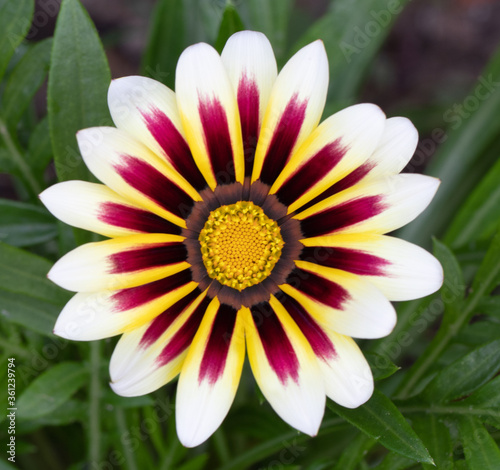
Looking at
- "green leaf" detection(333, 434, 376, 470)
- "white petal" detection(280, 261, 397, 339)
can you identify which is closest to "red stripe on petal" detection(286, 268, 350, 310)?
"white petal" detection(280, 261, 397, 339)

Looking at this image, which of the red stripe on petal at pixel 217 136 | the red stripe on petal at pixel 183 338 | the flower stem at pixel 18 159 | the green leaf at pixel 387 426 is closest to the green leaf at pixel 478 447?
the green leaf at pixel 387 426

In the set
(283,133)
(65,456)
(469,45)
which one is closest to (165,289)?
(283,133)

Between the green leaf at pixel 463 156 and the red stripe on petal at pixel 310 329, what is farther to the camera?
the green leaf at pixel 463 156

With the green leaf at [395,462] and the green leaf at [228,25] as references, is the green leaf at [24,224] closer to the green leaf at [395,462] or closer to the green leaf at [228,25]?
the green leaf at [228,25]

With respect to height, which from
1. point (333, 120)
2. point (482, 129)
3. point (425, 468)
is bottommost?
point (425, 468)

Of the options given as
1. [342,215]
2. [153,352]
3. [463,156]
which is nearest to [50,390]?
[153,352]

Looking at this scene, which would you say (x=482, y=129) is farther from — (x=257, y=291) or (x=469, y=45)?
(x=257, y=291)

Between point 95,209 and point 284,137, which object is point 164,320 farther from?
point 284,137
